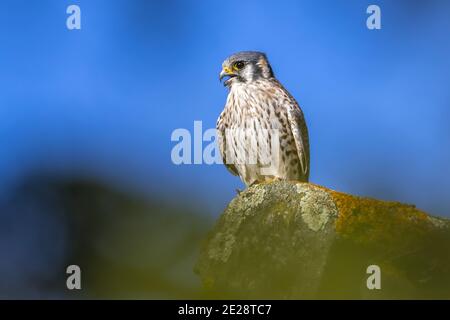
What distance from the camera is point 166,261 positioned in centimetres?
236

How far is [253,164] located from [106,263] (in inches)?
173

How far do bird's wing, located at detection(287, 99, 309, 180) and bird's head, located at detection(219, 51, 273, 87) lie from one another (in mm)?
692

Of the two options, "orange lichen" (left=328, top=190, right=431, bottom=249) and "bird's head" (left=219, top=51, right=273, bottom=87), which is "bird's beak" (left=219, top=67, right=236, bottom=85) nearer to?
"bird's head" (left=219, top=51, right=273, bottom=87)

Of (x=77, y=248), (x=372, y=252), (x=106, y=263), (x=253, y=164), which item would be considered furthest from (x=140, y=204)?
(x=253, y=164)

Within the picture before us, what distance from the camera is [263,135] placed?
7.18m

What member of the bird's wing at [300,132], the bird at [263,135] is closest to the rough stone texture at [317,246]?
the bird at [263,135]

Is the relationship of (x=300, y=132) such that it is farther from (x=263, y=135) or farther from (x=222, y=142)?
(x=222, y=142)

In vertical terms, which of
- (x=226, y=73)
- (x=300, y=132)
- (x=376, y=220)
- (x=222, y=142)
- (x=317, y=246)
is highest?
(x=226, y=73)

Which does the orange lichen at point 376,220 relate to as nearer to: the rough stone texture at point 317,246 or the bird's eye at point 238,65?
the rough stone texture at point 317,246

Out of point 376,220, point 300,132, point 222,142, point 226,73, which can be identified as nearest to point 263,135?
point 300,132

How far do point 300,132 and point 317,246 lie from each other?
3.78 meters
